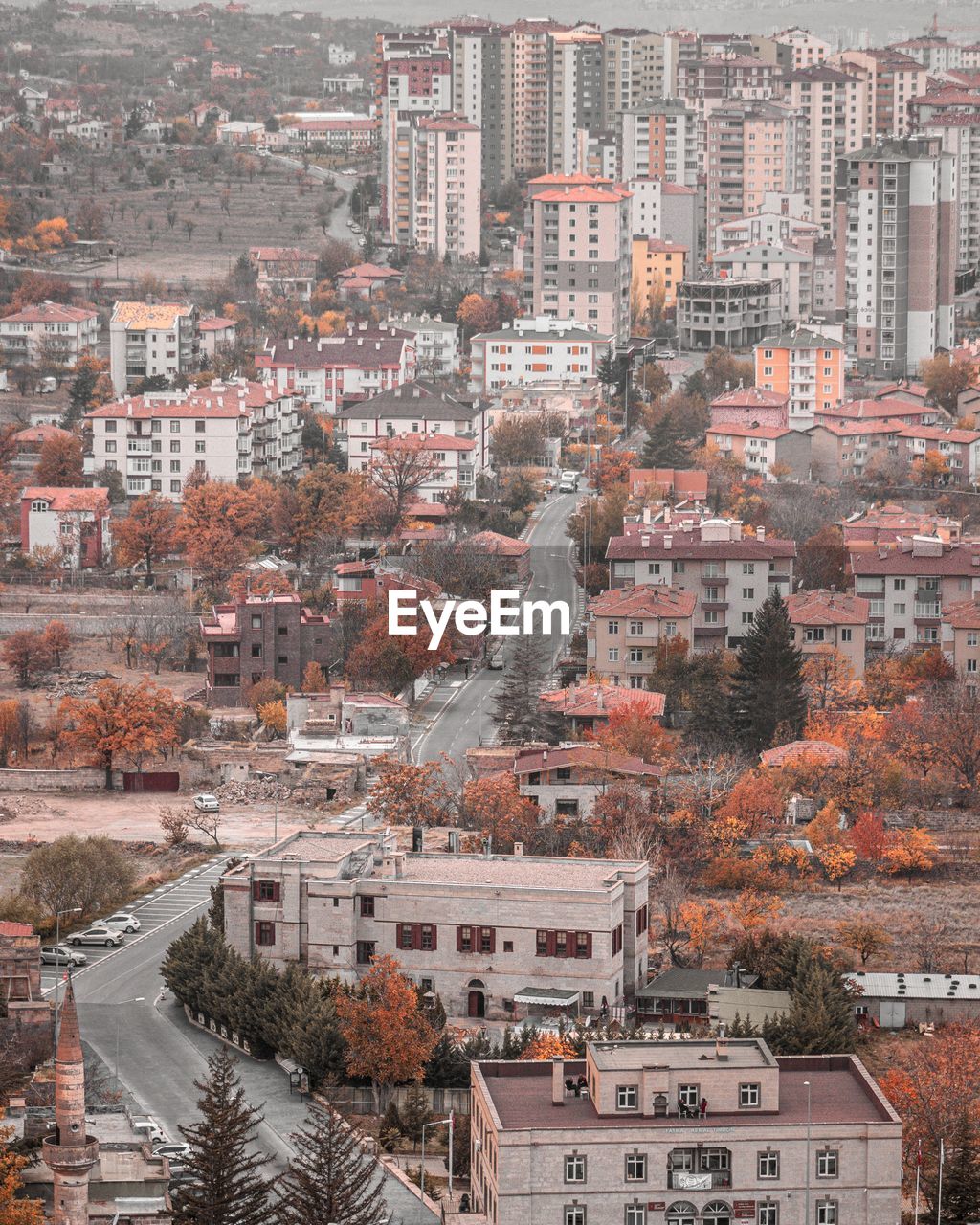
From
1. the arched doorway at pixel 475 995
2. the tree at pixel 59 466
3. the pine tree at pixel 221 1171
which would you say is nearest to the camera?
the pine tree at pixel 221 1171

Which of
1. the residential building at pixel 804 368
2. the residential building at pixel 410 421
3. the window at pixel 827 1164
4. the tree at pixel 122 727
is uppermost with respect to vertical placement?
the residential building at pixel 804 368

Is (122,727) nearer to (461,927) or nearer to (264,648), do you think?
(264,648)

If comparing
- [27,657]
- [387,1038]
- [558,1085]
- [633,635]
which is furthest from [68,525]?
[558,1085]

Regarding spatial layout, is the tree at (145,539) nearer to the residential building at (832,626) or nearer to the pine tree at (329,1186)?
the residential building at (832,626)

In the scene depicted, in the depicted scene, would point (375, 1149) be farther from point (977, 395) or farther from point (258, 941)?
point (977, 395)

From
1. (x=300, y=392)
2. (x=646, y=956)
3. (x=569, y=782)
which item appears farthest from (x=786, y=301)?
(x=646, y=956)

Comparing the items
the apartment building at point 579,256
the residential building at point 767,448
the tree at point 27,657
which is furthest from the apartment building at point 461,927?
the apartment building at point 579,256
